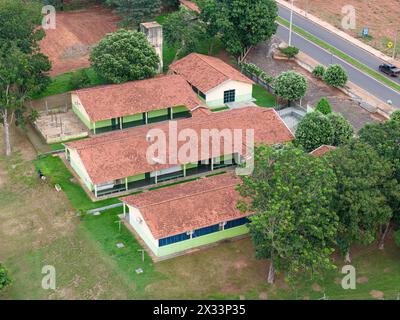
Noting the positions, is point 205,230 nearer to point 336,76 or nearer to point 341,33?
point 336,76

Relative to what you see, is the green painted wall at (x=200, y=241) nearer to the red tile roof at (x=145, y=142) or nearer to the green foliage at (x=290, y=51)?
the red tile roof at (x=145, y=142)

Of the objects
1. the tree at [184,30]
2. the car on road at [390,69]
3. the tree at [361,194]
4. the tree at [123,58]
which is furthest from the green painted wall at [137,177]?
the car on road at [390,69]

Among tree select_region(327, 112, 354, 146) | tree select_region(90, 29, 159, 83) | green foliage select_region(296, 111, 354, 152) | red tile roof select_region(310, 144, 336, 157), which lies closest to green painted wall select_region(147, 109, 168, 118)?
tree select_region(90, 29, 159, 83)

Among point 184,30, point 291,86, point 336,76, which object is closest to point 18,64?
point 184,30

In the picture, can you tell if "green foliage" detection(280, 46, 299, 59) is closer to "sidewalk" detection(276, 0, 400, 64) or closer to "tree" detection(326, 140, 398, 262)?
"sidewalk" detection(276, 0, 400, 64)

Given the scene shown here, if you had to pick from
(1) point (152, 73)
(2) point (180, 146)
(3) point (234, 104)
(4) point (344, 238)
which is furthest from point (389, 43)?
(4) point (344, 238)
